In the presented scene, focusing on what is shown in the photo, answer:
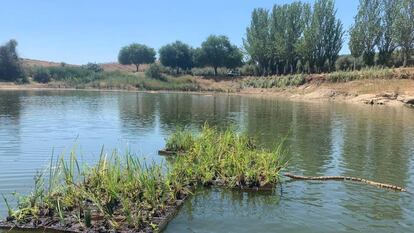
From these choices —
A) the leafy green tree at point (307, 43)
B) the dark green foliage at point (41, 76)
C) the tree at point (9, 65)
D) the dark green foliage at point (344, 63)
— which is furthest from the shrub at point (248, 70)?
the tree at point (9, 65)

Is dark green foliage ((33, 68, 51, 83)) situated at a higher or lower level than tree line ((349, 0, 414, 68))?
lower

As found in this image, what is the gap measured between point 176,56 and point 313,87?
5469 centimetres

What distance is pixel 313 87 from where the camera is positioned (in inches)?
3034

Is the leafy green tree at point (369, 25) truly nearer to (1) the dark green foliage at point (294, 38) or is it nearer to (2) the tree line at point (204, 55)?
(1) the dark green foliage at point (294, 38)

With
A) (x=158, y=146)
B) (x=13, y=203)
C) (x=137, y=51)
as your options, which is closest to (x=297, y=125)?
(x=158, y=146)

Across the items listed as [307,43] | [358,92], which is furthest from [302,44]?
[358,92]

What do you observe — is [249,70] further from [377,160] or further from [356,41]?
[377,160]

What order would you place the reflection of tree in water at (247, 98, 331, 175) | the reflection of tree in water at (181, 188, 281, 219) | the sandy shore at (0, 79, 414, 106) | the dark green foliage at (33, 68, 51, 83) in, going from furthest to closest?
1. the dark green foliage at (33, 68, 51, 83)
2. the sandy shore at (0, 79, 414, 106)
3. the reflection of tree in water at (247, 98, 331, 175)
4. the reflection of tree in water at (181, 188, 281, 219)

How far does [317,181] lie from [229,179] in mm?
3190

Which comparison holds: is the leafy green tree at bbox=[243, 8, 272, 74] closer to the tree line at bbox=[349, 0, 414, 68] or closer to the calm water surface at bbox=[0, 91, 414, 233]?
the tree line at bbox=[349, 0, 414, 68]

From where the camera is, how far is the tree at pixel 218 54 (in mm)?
119188

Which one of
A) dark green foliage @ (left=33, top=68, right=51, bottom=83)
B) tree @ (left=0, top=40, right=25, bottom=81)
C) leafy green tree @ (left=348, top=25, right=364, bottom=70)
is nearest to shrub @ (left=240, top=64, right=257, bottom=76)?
leafy green tree @ (left=348, top=25, right=364, bottom=70)

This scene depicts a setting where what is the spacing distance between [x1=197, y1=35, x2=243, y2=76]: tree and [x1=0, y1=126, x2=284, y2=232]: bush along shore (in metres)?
106

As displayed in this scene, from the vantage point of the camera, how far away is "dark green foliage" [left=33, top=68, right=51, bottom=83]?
374ft
